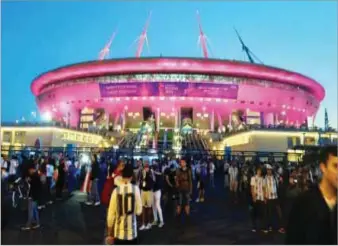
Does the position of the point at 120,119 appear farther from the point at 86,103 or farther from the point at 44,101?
the point at 44,101

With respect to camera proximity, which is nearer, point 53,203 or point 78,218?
point 78,218

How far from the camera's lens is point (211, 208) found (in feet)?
38.3

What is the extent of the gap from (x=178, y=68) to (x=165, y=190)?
39683 mm

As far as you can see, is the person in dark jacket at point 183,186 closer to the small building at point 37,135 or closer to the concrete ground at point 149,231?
the concrete ground at point 149,231

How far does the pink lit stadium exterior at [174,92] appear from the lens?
1937 inches

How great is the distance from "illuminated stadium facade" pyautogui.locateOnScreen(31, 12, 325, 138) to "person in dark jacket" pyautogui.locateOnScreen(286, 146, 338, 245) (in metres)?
42.8

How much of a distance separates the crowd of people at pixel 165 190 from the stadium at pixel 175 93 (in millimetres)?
32623

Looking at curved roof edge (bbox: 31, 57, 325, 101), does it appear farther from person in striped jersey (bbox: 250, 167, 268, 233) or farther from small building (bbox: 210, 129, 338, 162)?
person in striped jersey (bbox: 250, 167, 268, 233)

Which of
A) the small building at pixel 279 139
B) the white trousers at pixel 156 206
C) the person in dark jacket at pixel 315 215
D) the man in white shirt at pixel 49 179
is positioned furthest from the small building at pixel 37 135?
the person in dark jacket at pixel 315 215

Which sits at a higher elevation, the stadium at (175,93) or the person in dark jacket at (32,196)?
the stadium at (175,93)

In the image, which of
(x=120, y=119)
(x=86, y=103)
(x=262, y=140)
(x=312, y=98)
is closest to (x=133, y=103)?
(x=120, y=119)

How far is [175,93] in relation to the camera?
48.9 metres

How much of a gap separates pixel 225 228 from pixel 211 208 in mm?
2651

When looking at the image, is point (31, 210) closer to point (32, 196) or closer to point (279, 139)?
point (32, 196)
